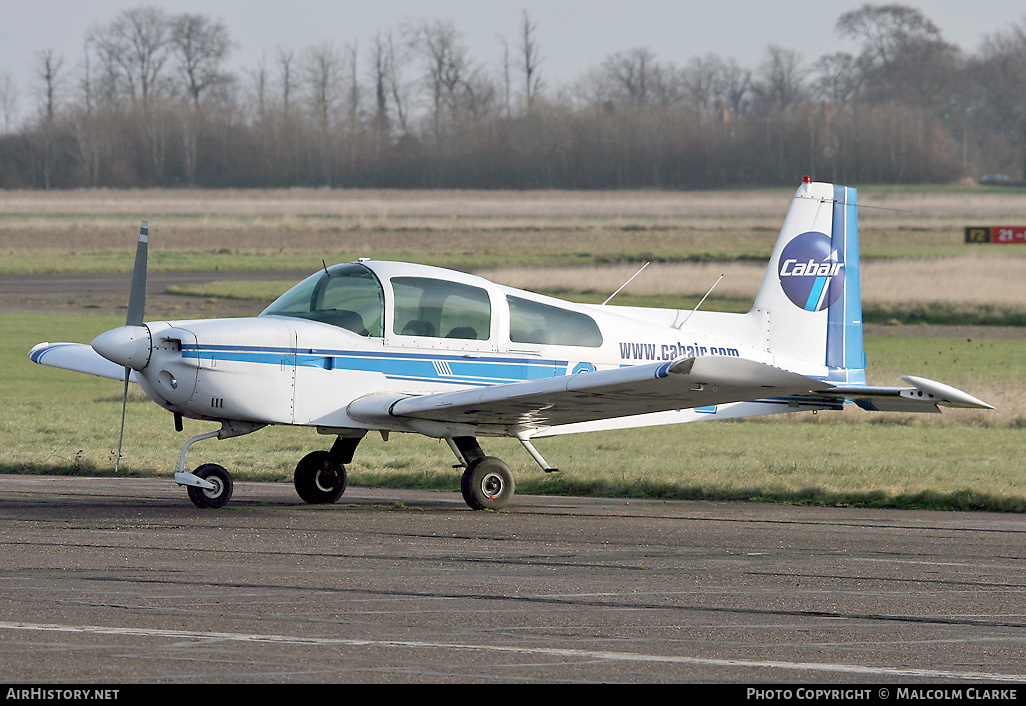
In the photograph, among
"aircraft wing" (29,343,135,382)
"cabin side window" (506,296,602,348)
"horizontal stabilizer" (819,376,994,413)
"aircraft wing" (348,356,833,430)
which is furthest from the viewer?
"aircraft wing" (29,343,135,382)

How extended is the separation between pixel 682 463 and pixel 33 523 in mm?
7468

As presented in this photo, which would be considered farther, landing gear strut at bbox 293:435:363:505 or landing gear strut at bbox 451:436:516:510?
landing gear strut at bbox 293:435:363:505

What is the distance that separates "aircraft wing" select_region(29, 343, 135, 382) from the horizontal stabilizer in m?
6.71

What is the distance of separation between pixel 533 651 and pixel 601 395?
4.65 metres

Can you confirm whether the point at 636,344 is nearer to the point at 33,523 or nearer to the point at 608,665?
the point at 33,523

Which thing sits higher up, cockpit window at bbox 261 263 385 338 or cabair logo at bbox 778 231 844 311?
cabair logo at bbox 778 231 844 311

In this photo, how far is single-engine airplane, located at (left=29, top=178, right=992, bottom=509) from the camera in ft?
34.6

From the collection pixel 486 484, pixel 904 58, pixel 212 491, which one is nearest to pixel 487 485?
pixel 486 484

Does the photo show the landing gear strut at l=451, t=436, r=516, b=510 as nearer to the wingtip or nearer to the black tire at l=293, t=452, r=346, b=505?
the black tire at l=293, t=452, r=346, b=505

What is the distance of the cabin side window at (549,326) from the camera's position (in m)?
11.7

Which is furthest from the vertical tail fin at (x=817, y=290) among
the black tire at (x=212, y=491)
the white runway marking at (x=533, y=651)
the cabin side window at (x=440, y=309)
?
the white runway marking at (x=533, y=651)

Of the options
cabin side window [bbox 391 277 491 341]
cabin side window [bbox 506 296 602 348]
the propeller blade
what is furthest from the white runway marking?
cabin side window [bbox 506 296 602 348]

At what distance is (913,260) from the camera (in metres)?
48.6
